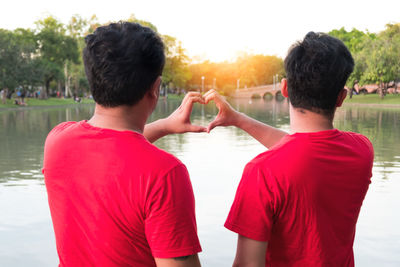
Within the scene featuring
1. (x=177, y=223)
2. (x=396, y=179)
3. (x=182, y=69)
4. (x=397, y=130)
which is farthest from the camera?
(x=182, y=69)

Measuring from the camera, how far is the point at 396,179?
365 inches

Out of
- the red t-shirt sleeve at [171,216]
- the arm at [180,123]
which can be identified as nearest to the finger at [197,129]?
the arm at [180,123]

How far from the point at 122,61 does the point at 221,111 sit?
825mm

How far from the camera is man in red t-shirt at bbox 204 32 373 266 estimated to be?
1701 millimetres

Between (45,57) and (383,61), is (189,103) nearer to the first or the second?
(383,61)

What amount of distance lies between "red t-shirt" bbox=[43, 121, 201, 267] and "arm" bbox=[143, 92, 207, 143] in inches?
23.7

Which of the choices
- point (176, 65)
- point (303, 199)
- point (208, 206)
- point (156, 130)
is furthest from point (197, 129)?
point (176, 65)

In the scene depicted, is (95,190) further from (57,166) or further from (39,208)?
(39,208)

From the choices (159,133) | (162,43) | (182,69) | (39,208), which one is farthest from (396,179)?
(182,69)

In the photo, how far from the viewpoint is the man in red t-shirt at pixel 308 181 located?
1701 millimetres

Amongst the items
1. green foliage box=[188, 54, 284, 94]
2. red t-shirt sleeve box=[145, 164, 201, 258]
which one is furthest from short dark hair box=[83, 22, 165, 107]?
green foliage box=[188, 54, 284, 94]

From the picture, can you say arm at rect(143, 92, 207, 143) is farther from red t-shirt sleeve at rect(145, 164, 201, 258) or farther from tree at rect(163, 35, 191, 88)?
tree at rect(163, 35, 191, 88)

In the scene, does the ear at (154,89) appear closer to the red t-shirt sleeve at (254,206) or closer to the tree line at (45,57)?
the red t-shirt sleeve at (254,206)

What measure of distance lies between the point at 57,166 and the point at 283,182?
77cm
